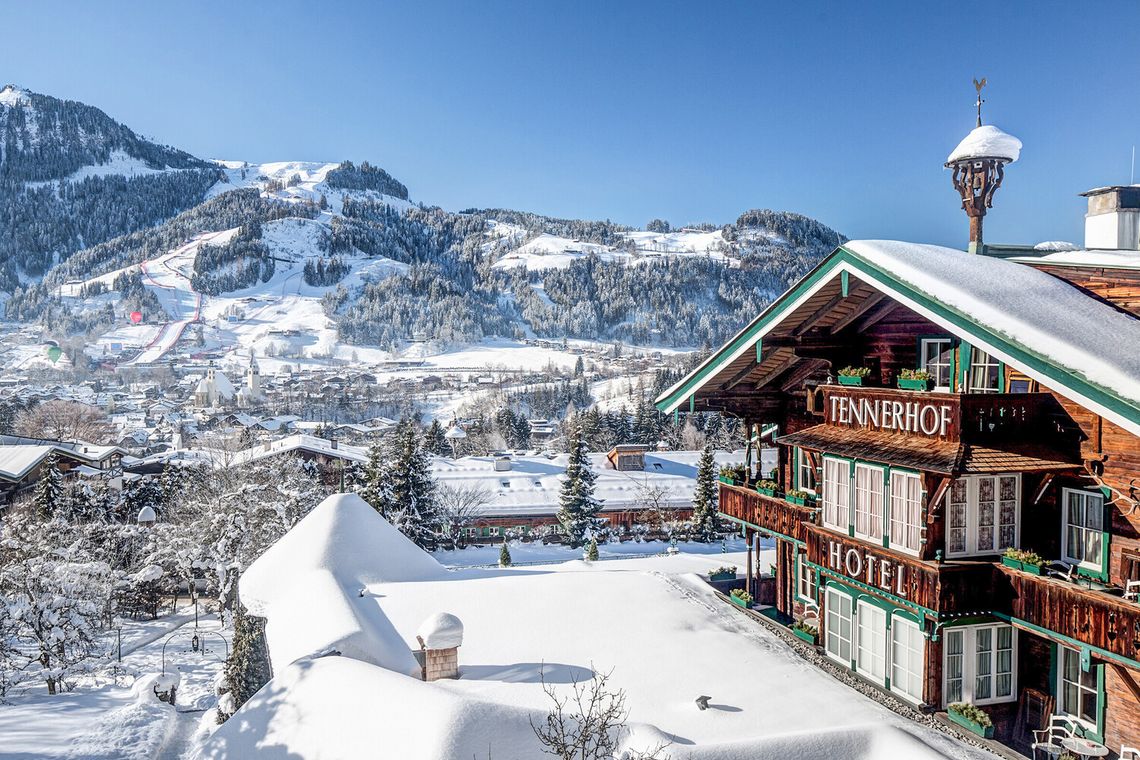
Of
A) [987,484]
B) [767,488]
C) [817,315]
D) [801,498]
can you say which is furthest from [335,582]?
[987,484]

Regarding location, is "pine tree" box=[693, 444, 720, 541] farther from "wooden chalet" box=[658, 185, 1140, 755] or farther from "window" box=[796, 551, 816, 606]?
"wooden chalet" box=[658, 185, 1140, 755]

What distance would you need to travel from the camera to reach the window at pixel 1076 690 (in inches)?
347

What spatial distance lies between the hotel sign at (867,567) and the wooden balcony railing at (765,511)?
133 cm

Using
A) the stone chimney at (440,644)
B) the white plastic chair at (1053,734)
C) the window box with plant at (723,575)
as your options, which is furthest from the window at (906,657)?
the window box with plant at (723,575)

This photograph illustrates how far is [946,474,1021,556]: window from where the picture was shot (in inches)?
366

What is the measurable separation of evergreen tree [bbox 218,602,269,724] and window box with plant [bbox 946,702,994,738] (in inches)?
496

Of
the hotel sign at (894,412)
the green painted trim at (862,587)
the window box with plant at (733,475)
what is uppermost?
the hotel sign at (894,412)

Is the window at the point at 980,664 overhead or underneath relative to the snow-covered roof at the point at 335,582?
overhead

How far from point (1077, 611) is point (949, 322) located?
337cm

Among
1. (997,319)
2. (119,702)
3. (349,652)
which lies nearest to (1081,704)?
(997,319)

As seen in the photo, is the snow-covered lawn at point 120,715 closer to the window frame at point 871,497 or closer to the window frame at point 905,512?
the window frame at point 871,497

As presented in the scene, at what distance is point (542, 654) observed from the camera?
1186 centimetres

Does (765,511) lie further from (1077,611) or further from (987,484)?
(1077,611)

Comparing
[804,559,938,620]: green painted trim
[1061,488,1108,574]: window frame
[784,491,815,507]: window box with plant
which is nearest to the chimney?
[1061,488,1108,574]: window frame
